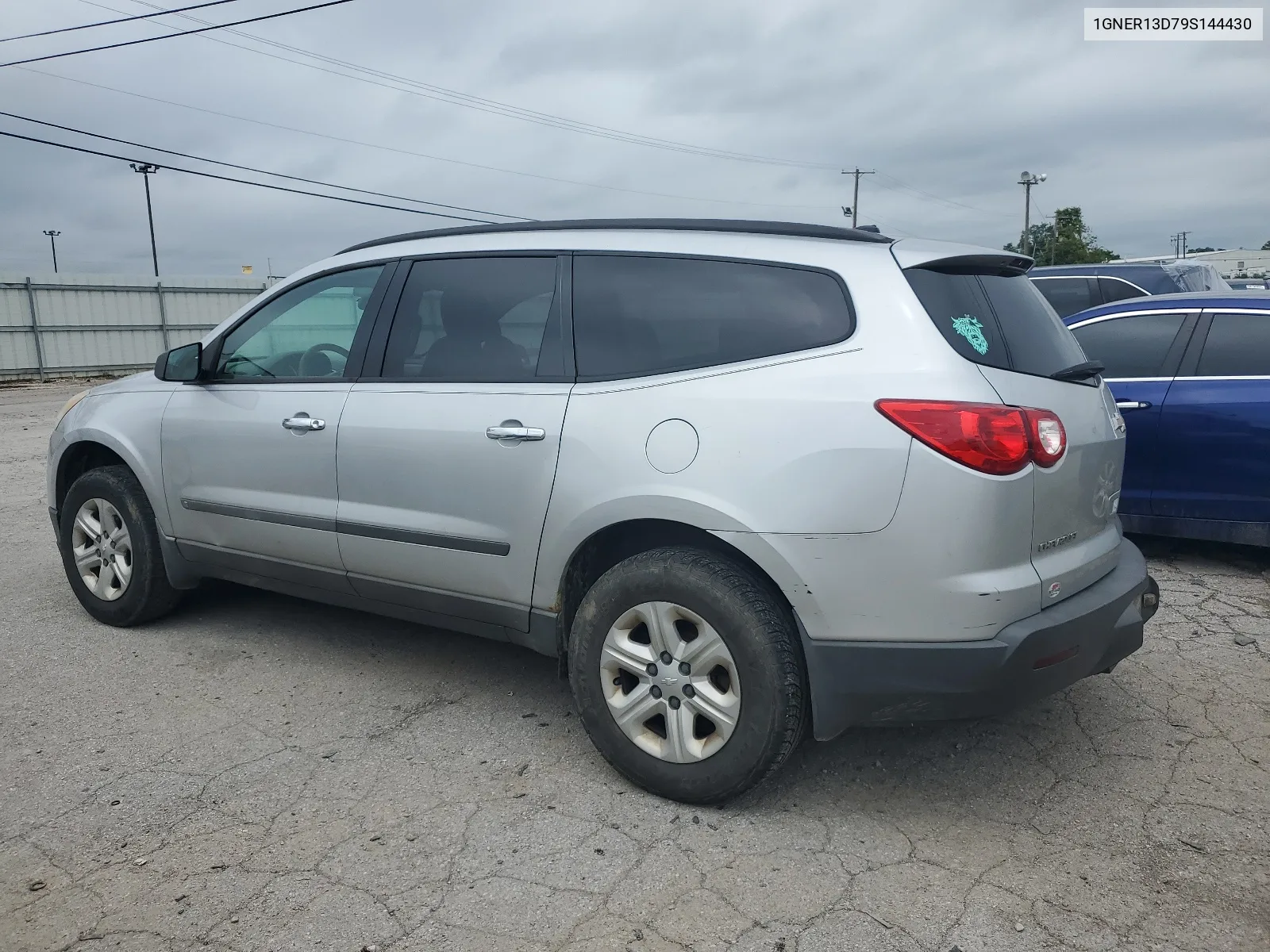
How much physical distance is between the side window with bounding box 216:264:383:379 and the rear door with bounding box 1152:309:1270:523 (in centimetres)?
431

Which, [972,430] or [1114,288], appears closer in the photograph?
[972,430]

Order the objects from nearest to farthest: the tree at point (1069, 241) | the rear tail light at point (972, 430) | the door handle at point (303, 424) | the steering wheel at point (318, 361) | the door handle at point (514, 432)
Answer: the rear tail light at point (972, 430) → the door handle at point (514, 432) → the door handle at point (303, 424) → the steering wheel at point (318, 361) → the tree at point (1069, 241)

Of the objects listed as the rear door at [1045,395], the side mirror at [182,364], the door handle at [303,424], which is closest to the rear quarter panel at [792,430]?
the rear door at [1045,395]

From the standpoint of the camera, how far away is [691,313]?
318 centimetres

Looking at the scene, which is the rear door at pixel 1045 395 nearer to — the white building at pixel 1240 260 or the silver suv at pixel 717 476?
the silver suv at pixel 717 476

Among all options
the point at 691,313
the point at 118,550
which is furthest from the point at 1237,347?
the point at 118,550

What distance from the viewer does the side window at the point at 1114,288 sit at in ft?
34.6

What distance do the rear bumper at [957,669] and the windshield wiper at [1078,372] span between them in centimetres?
65

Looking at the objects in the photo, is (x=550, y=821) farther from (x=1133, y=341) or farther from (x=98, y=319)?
(x=98, y=319)

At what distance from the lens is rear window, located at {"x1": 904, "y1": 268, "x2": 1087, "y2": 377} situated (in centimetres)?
286

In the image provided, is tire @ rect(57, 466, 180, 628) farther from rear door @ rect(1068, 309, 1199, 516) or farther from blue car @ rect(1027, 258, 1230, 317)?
blue car @ rect(1027, 258, 1230, 317)

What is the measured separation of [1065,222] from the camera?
2501 inches

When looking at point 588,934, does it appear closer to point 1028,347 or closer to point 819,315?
point 819,315

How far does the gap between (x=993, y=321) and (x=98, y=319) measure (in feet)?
89.5
